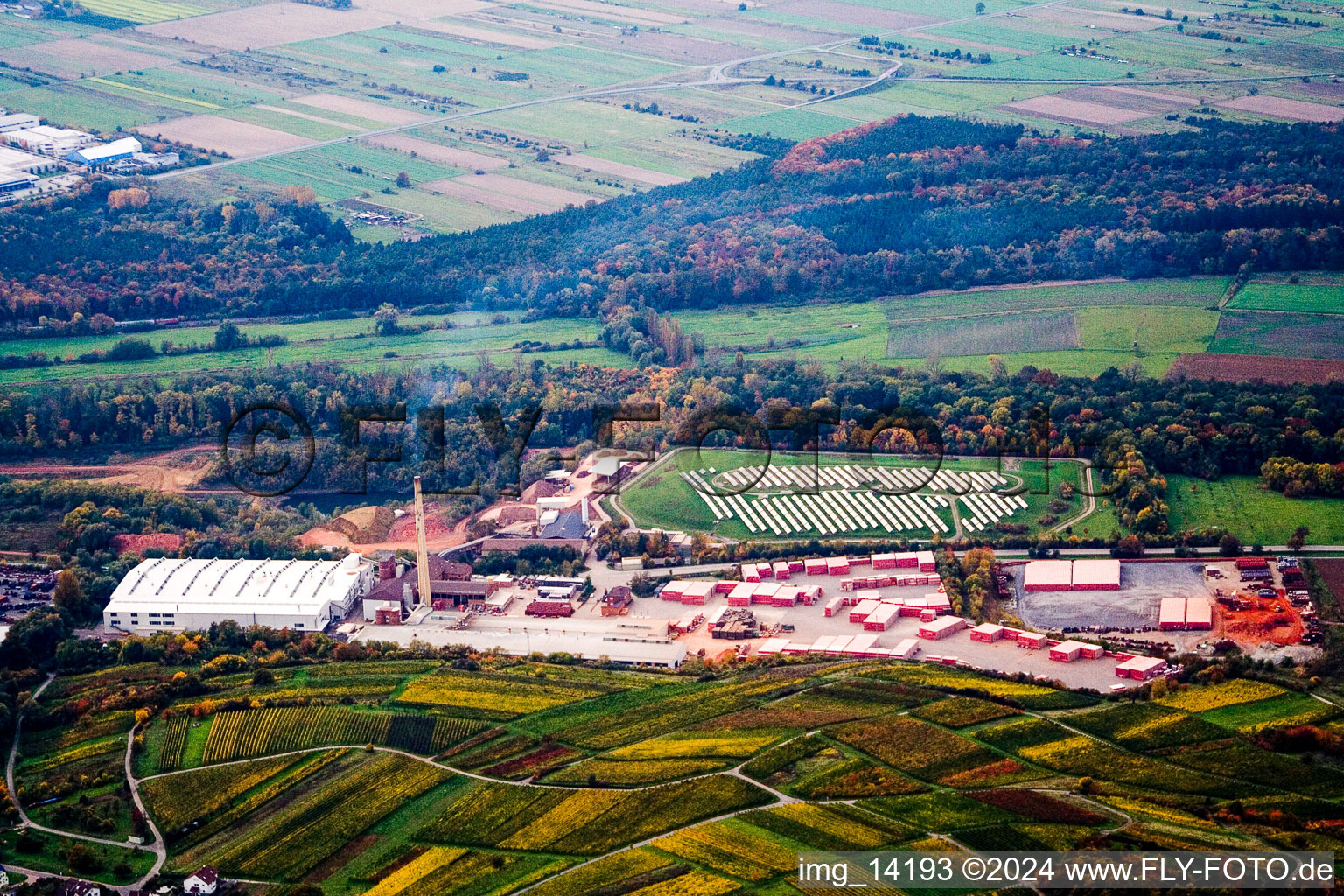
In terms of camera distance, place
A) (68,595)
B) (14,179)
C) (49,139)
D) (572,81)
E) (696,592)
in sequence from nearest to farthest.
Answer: (68,595), (696,592), (14,179), (49,139), (572,81)

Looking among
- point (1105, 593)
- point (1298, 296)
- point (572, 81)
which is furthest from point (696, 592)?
point (572, 81)

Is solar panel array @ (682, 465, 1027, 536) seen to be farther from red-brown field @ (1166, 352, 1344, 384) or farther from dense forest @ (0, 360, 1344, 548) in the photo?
red-brown field @ (1166, 352, 1344, 384)

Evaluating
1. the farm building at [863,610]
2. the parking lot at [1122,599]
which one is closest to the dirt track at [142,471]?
the farm building at [863,610]

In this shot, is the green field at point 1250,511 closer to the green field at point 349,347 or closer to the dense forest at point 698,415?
the dense forest at point 698,415

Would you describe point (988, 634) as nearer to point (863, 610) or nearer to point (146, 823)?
point (863, 610)

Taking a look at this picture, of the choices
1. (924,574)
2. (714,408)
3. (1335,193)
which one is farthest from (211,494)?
(1335,193)

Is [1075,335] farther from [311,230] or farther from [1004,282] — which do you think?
[311,230]
